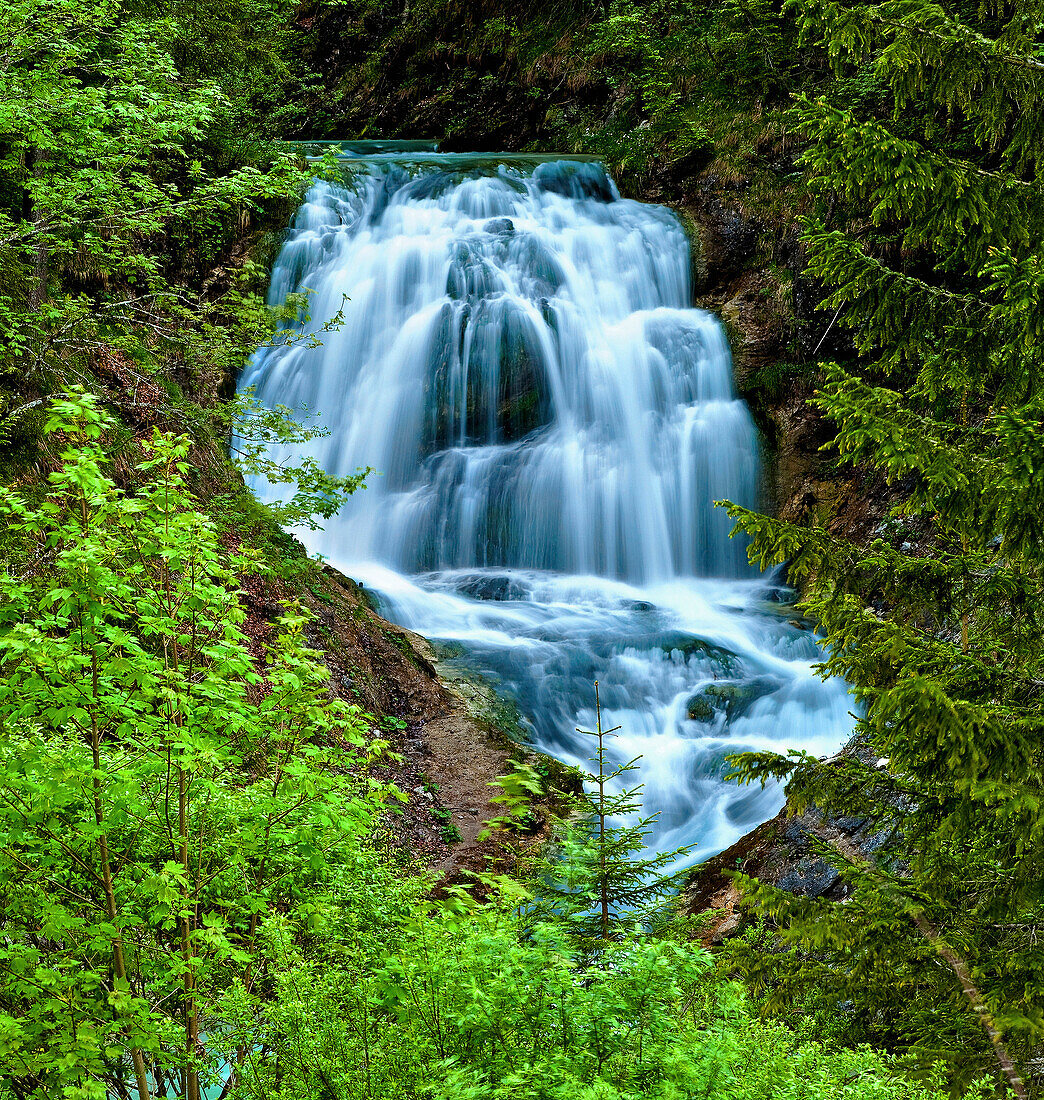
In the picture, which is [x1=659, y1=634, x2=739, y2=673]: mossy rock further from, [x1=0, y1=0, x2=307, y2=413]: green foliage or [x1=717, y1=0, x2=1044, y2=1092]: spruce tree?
[x1=717, y1=0, x2=1044, y2=1092]: spruce tree

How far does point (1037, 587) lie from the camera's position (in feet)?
14.1

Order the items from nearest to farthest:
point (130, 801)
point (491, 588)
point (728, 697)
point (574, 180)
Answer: point (130, 801) < point (728, 697) < point (491, 588) < point (574, 180)

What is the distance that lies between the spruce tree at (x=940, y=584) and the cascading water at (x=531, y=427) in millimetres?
7431

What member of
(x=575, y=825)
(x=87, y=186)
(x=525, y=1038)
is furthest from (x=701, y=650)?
(x=525, y=1038)

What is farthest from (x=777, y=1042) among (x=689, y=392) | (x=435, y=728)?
(x=689, y=392)

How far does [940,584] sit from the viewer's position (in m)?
4.25

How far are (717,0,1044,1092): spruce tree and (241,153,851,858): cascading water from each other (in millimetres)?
7431

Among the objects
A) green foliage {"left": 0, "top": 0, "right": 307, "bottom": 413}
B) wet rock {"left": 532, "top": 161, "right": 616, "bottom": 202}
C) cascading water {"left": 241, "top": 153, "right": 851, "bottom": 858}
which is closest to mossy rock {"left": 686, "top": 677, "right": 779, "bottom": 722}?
cascading water {"left": 241, "top": 153, "right": 851, "bottom": 858}

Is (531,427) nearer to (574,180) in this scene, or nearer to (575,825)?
(574,180)

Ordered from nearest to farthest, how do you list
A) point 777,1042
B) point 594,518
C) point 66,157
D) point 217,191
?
point 777,1042, point 217,191, point 66,157, point 594,518

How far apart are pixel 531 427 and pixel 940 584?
11.9 m

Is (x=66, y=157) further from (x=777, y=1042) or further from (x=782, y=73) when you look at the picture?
(x=782, y=73)

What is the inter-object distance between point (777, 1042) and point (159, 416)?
29.9ft

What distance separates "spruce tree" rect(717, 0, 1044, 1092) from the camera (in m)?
3.64
